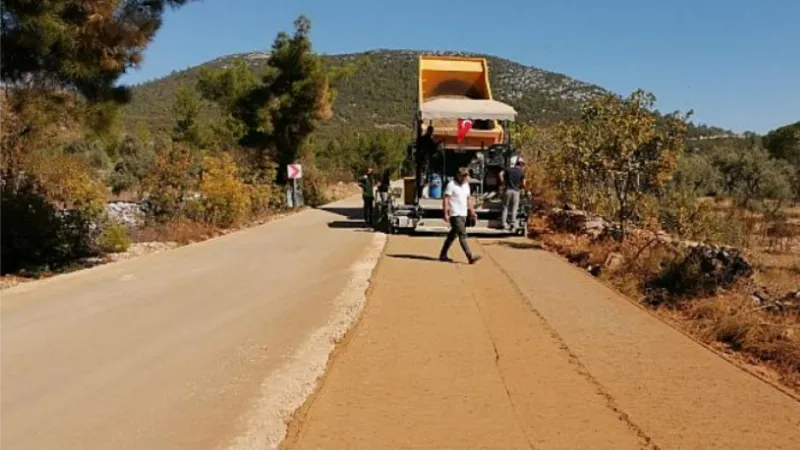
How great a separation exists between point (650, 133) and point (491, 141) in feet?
20.0

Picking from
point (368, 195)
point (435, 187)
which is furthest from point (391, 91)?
point (435, 187)

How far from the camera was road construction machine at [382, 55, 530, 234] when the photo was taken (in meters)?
19.1

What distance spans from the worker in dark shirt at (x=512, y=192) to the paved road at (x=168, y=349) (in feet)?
16.0

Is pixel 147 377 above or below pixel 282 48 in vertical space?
below

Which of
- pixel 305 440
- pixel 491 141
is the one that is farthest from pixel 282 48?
pixel 305 440

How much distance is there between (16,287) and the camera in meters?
11.4

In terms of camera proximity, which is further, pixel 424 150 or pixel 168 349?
pixel 424 150

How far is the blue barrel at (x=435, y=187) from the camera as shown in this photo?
19867 millimetres

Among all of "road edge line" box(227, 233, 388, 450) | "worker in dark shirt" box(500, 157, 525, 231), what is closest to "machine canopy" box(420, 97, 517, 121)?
"worker in dark shirt" box(500, 157, 525, 231)

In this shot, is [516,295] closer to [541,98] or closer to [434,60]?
[434,60]

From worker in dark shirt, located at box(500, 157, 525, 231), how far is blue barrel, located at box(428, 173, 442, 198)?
1839mm

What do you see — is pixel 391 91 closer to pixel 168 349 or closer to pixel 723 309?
pixel 723 309

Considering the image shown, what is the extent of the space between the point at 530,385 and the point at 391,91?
99857 mm

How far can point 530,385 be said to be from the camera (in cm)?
670
